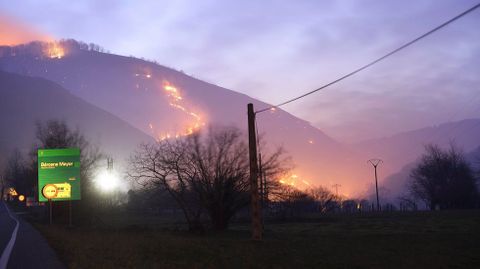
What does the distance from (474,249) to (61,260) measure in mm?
16041

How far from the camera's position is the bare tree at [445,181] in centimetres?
7900

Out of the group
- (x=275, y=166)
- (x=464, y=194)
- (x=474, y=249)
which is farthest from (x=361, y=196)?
(x=474, y=249)

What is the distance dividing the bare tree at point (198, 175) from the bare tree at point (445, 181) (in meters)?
55.3

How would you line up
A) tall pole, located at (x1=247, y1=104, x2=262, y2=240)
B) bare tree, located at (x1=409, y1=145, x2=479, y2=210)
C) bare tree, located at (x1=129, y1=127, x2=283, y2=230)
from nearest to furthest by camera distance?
tall pole, located at (x1=247, y1=104, x2=262, y2=240) < bare tree, located at (x1=129, y1=127, x2=283, y2=230) < bare tree, located at (x1=409, y1=145, x2=479, y2=210)

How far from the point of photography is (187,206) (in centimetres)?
3303

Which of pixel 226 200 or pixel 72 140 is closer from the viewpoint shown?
pixel 226 200

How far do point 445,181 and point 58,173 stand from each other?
6807 cm

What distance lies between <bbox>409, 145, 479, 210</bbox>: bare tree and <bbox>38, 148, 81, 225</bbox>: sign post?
6098cm

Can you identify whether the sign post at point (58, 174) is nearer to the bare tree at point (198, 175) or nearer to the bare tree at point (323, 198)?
the bare tree at point (198, 175)

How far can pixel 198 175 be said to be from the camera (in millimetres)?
32812

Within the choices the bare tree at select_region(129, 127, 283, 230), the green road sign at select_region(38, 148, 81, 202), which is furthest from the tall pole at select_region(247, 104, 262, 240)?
the green road sign at select_region(38, 148, 81, 202)

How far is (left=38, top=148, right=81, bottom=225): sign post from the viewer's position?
3500cm

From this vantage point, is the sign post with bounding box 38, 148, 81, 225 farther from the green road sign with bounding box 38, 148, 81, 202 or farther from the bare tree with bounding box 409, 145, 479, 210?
the bare tree with bounding box 409, 145, 479, 210

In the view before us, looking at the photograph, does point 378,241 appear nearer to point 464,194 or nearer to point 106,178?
point 106,178
